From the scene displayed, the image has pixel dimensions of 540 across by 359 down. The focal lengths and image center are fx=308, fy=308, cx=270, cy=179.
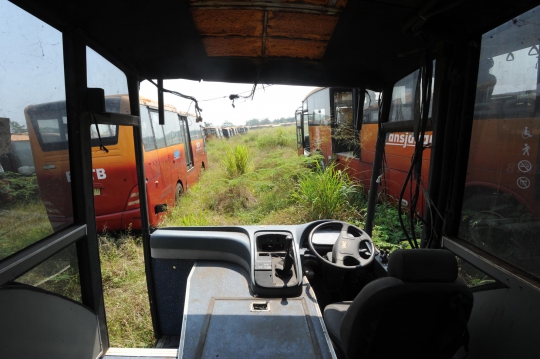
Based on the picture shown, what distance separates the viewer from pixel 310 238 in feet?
8.57

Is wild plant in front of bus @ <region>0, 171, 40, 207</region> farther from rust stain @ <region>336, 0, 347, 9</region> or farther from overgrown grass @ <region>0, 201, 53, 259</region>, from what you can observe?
rust stain @ <region>336, 0, 347, 9</region>

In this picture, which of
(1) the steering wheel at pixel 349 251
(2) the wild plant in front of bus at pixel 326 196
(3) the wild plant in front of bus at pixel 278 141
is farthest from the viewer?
(3) the wild plant in front of bus at pixel 278 141

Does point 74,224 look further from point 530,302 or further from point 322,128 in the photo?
point 322,128

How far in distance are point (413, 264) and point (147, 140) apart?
16.6 ft

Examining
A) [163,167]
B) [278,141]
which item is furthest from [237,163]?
[278,141]

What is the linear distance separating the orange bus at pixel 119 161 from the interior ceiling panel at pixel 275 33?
463mm

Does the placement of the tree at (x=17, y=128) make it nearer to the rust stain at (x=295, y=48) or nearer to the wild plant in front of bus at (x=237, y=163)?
the rust stain at (x=295, y=48)

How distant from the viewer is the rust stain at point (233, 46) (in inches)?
81.1

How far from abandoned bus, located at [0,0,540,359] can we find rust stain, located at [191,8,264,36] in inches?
0.5

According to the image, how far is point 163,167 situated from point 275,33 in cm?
466

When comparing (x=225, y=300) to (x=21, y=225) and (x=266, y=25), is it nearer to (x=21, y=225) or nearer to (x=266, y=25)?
(x=21, y=225)

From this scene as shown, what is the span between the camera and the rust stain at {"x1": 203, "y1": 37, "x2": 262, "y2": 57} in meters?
2.06

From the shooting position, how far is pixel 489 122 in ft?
5.75

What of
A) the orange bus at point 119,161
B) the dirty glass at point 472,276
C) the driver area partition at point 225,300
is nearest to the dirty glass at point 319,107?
the orange bus at point 119,161
